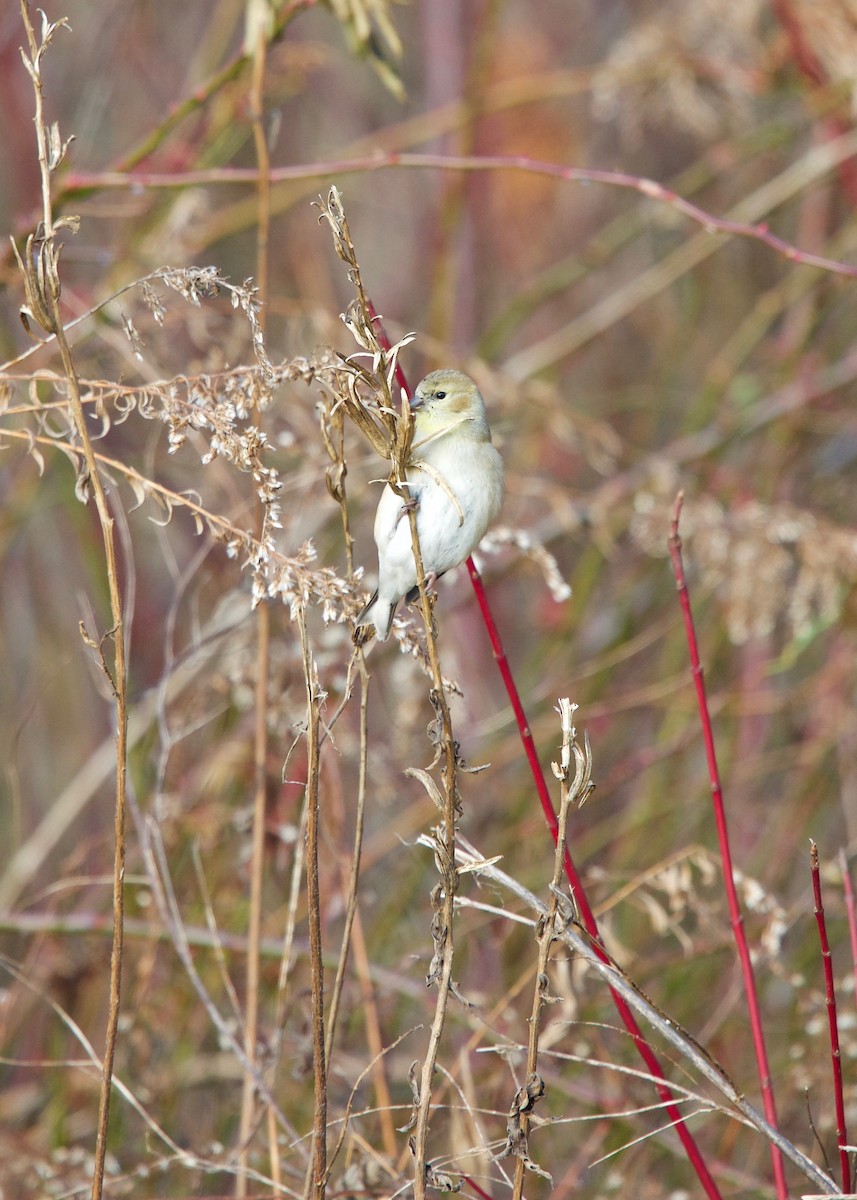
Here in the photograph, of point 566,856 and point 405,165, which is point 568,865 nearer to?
point 566,856

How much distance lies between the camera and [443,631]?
4.02 meters

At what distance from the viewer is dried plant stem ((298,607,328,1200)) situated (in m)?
1.23

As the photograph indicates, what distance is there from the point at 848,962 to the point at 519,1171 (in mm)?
2529

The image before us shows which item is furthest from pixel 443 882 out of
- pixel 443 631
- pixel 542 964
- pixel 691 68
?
pixel 691 68

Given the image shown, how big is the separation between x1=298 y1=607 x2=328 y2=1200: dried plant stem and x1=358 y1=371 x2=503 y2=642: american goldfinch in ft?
1.57

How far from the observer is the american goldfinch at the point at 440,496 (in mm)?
1771

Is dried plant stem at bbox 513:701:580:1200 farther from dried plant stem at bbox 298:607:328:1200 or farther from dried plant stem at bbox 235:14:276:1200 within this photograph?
dried plant stem at bbox 235:14:276:1200

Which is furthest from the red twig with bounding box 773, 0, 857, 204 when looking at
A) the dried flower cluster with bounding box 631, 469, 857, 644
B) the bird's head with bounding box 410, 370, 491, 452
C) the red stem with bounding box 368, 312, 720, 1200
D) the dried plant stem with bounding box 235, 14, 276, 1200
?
the red stem with bounding box 368, 312, 720, 1200

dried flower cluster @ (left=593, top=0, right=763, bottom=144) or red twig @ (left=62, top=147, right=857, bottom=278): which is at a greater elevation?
dried flower cluster @ (left=593, top=0, right=763, bottom=144)

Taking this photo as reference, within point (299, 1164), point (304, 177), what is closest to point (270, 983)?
point (299, 1164)

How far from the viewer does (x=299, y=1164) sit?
2.70 metres

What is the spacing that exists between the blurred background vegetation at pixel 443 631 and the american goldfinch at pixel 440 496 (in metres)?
0.24

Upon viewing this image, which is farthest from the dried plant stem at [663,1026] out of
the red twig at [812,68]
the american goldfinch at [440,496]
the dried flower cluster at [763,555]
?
the red twig at [812,68]

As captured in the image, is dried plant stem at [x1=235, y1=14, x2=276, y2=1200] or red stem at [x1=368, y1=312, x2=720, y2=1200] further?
dried plant stem at [x1=235, y1=14, x2=276, y2=1200]
